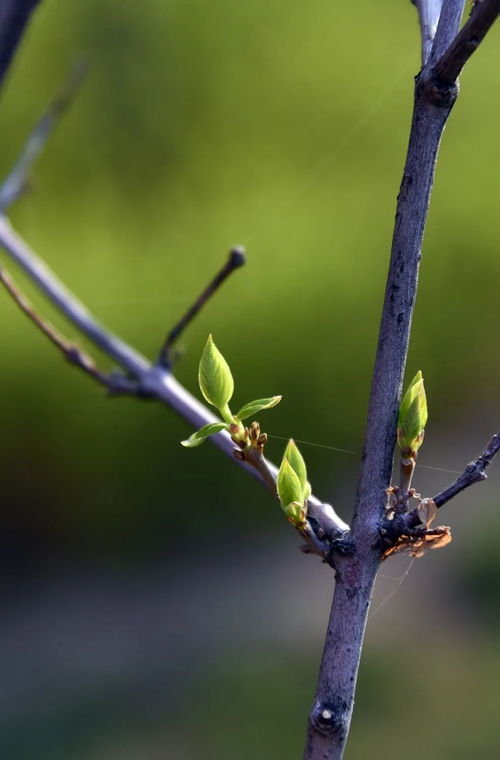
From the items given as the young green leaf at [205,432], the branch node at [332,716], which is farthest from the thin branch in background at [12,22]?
the branch node at [332,716]

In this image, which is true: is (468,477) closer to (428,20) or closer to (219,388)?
(219,388)

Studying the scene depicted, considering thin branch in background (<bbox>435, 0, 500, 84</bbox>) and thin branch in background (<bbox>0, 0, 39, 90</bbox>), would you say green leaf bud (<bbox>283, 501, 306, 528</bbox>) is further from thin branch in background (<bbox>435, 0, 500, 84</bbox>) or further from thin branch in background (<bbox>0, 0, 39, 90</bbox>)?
thin branch in background (<bbox>0, 0, 39, 90</bbox>)

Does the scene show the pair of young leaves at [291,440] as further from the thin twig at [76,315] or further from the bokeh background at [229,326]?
the bokeh background at [229,326]

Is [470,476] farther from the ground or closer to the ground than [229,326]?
closer to the ground

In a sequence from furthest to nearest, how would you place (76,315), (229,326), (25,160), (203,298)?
(229,326) < (25,160) < (76,315) < (203,298)

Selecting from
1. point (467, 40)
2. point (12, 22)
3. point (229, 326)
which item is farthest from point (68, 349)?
point (229, 326)
